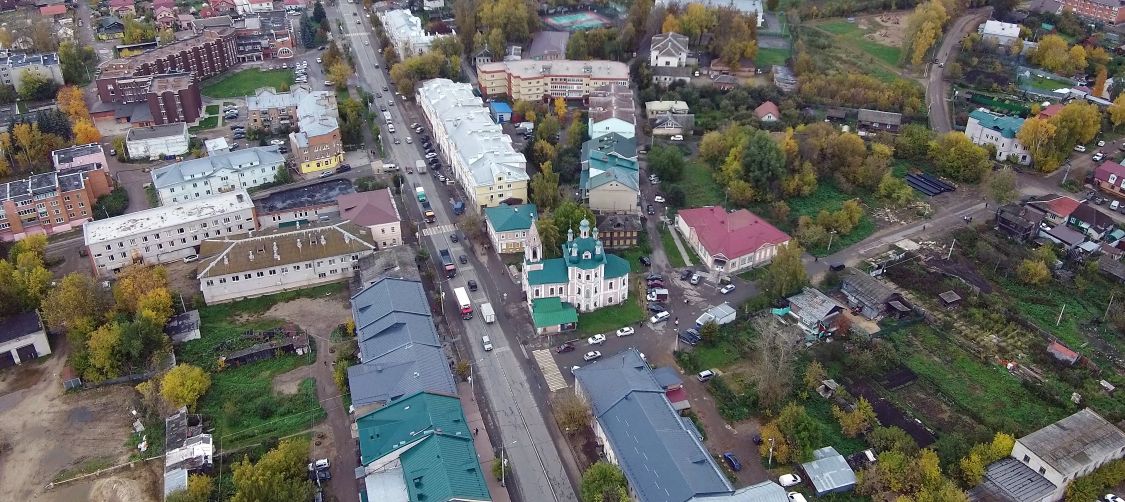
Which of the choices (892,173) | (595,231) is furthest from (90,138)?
(892,173)

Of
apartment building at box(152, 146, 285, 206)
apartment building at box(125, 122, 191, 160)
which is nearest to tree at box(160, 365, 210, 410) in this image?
apartment building at box(152, 146, 285, 206)

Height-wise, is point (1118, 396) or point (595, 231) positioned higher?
point (595, 231)

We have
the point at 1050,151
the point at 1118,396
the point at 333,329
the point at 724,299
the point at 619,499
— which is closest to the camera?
the point at 619,499

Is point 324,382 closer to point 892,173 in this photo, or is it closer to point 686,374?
point 686,374

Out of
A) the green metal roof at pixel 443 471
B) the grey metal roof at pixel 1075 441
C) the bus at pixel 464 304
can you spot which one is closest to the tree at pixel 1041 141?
the grey metal roof at pixel 1075 441

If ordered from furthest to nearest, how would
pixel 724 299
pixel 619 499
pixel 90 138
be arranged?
pixel 90 138, pixel 724 299, pixel 619 499

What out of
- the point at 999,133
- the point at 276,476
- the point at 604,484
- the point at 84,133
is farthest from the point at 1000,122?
the point at 84,133
